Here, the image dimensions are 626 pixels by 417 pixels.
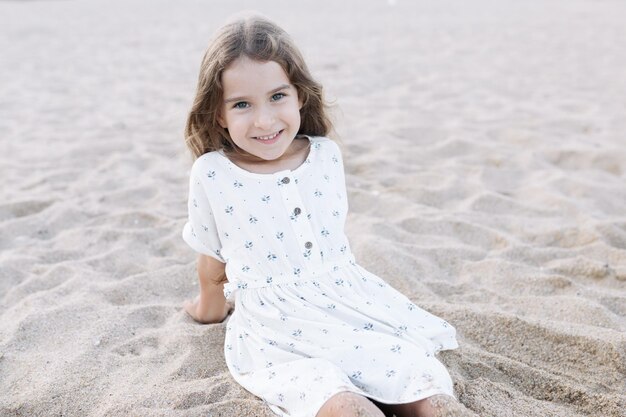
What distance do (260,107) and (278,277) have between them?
521mm

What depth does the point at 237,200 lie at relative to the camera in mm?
2072

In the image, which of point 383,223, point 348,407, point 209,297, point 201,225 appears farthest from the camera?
point 383,223

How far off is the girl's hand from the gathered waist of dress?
0.36 m

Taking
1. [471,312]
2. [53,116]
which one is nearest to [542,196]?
[471,312]

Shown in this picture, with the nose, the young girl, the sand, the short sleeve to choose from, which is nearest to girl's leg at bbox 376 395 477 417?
the young girl

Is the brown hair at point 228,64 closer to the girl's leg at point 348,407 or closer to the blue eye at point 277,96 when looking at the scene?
the blue eye at point 277,96

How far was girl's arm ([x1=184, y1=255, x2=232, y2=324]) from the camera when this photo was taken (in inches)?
89.8

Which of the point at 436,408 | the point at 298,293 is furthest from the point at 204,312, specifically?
the point at 436,408

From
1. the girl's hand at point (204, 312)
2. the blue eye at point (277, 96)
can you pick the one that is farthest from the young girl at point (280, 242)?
the girl's hand at point (204, 312)

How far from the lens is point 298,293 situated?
2020 mm

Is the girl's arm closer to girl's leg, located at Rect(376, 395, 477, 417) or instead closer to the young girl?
the young girl

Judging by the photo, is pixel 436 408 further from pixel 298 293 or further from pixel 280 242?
pixel 280 242

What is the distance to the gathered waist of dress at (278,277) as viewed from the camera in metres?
2.05

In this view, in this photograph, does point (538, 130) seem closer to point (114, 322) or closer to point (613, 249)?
point (613, 249)
